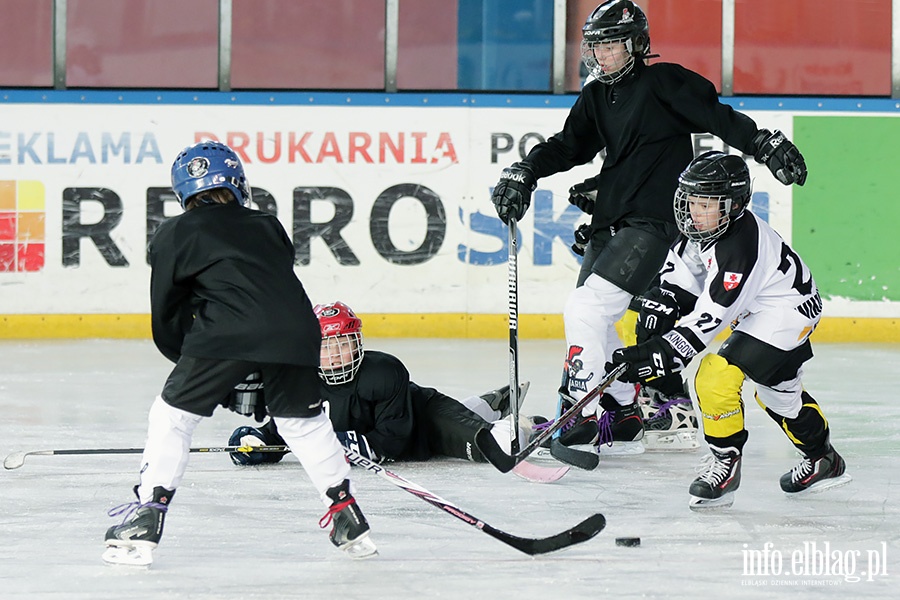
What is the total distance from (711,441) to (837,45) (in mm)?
5187

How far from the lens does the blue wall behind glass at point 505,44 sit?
827 centimetres

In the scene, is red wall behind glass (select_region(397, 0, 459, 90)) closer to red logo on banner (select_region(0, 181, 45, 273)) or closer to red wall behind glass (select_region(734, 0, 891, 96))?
red wall behind glass (select_region(734, 0, 891, 96))

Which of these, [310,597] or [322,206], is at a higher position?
[322,206]

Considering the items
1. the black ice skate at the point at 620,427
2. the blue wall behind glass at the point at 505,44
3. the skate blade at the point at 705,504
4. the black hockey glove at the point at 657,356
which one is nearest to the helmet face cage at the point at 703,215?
the black hockey glove at the point at 657,356

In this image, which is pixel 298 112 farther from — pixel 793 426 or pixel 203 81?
pixel 793 426

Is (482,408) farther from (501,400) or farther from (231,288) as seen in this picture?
(231,288)

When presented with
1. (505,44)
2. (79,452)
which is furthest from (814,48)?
(79,452)

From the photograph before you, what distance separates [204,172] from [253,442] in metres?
1.39

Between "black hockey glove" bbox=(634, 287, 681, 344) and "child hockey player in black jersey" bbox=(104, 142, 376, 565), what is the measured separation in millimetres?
1183

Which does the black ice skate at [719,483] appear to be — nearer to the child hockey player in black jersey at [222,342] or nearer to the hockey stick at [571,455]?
the hockey stick at [571,455]

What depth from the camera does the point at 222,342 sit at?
3.08 metres

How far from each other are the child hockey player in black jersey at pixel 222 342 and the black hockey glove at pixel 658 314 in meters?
1.18

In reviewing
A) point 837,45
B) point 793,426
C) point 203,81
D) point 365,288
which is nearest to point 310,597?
point 793,426

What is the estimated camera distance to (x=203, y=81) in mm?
8242
